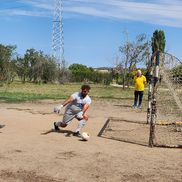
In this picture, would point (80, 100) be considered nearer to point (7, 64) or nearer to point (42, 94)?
point (42, 94)

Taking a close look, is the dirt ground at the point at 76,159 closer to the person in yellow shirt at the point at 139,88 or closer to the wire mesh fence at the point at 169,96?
the wire mesh fence at the point at 169,96

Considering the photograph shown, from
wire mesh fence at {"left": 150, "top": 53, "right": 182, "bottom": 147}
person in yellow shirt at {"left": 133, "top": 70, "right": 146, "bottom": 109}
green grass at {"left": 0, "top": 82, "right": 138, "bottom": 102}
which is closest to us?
wire mesh fence at {"left": 150, "top": 53, "right": 182, "bottom": 147}

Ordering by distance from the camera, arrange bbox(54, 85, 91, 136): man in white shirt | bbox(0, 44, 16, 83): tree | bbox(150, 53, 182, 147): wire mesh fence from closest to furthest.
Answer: bbox(54, 85, 91, 136): man in white shirt → bbox(150, 53, 182, 147): wire mesh fence → bbox(0, 44, 16, 83): tree

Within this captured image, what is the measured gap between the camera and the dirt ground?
708cm

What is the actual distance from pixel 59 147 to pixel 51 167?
1.88 metres

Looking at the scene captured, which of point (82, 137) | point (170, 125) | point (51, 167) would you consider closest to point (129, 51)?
point (170, 125)

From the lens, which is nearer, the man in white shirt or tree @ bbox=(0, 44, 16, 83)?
the man in white shirt

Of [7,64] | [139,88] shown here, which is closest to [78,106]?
[139,88]

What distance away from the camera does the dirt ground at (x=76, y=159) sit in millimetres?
7078

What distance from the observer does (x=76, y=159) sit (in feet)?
27.2

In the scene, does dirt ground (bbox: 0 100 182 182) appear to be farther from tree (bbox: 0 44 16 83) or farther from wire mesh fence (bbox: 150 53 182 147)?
tree (bbox: 0 44 16 83)

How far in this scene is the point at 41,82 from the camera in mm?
62938

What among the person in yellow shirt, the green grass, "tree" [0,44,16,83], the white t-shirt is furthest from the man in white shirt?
"tree" [0,44,16,83]

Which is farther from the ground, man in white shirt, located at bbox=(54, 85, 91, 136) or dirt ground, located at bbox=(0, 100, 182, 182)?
man in white shirt, located at bbox=(54, 85, 91, 136)
